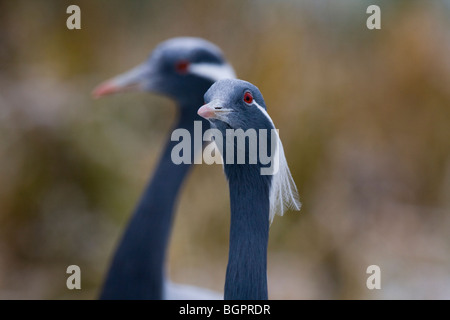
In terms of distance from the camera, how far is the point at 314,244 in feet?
11.6

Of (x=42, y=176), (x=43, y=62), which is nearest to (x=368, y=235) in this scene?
(x=42, y=176)

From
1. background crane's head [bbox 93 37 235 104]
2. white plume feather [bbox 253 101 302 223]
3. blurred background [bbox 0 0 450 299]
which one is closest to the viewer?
white plume feather [bbox 253 101 302 223]

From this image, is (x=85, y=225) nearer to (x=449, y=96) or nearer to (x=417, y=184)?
(x=417, y=184)

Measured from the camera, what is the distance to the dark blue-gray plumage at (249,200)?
1.12 m

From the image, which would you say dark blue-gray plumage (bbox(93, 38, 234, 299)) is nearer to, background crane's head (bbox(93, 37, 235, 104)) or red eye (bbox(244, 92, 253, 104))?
background crane's head (bbox(93, 37, 235, 104))

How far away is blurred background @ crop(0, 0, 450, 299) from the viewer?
348 centimetres

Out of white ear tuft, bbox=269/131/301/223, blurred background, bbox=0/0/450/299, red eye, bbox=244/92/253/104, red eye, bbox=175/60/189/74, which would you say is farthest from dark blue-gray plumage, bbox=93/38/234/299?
blurred background, bbox=0/0/450/299

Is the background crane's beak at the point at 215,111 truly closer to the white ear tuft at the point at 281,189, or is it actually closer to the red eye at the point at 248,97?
the red eye at the point at 248,97

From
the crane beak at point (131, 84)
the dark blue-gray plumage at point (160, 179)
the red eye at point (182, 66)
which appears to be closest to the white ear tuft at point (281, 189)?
the dark blue-gray plumage at point (160, 179)

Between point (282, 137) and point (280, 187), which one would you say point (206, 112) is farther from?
point (282, 137)

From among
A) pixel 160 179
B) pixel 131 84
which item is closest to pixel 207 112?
pixel 160 179

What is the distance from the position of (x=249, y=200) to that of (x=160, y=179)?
33.5 inches

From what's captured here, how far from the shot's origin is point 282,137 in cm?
353

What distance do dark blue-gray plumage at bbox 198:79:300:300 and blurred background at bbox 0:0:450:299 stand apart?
2215 millimetres
